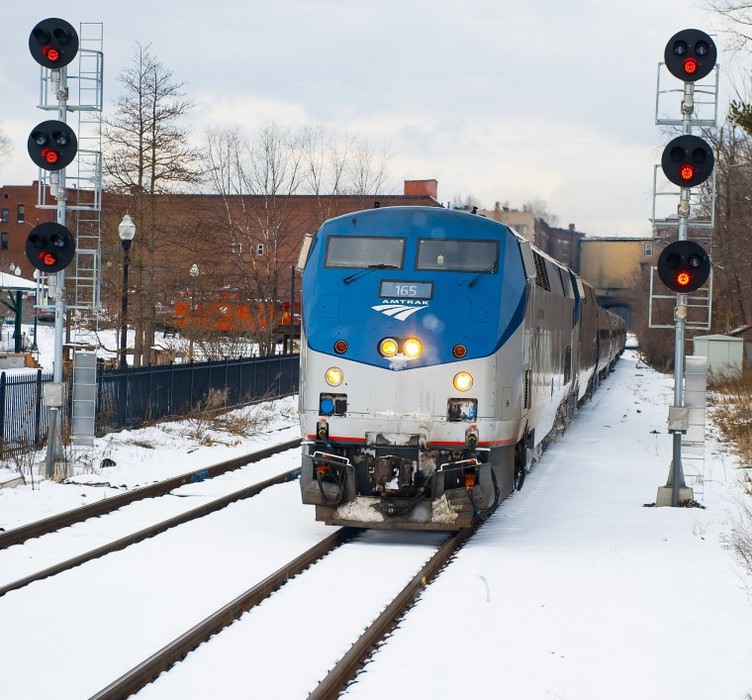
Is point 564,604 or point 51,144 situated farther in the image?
point 51,144

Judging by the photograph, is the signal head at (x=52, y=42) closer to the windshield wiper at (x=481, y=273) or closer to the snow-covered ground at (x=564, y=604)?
the snow-covered ground at (x=564, y=604)

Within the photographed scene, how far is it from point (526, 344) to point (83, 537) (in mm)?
5398

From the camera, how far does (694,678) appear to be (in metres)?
7.07

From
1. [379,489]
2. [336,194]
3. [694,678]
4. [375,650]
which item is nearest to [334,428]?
[379,489]

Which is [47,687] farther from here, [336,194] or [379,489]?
[336,194]

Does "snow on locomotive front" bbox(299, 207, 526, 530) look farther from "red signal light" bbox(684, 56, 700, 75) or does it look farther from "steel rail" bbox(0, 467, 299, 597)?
"red signal light" bbox(684, 56, 700, 75)

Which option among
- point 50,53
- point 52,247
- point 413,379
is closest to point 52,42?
point 50,53

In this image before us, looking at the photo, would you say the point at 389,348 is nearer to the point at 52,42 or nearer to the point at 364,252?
the point at 364,252

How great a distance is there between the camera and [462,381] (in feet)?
37.2

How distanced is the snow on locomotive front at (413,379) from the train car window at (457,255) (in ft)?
0.04

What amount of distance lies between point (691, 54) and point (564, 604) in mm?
7831

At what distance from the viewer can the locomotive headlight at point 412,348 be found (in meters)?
11.4

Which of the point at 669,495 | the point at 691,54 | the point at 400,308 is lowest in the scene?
the point at 669,495

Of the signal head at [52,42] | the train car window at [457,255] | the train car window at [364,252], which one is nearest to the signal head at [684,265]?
the train car window at [457,255]
